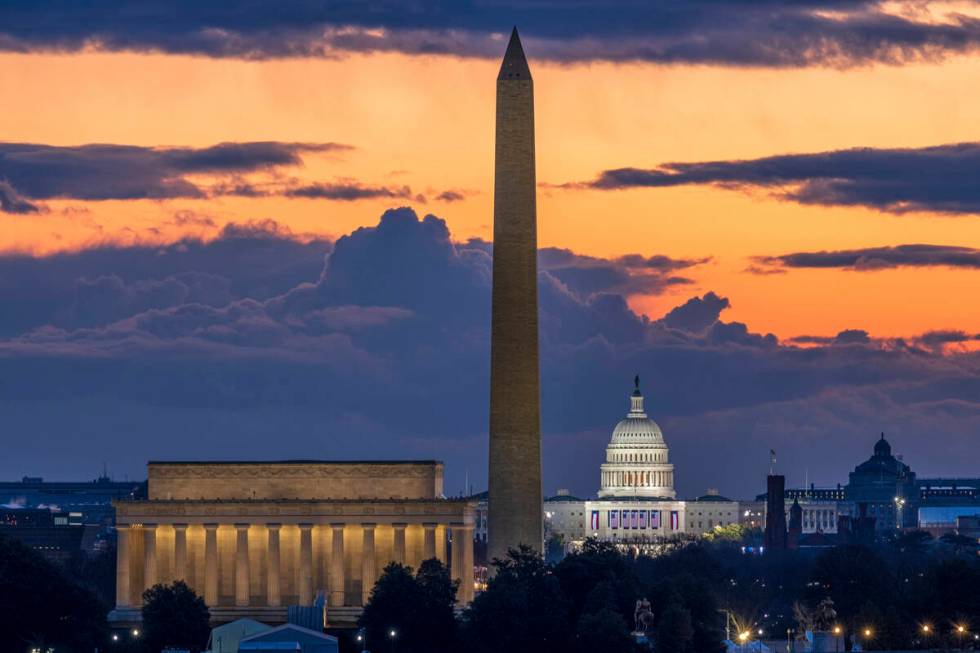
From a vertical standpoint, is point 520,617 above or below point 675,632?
above

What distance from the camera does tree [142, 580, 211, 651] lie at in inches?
6521

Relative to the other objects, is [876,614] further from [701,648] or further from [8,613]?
[8,613]

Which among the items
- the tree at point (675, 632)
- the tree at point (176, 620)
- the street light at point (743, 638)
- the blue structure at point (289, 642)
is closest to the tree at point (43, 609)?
the tree at point (176, 620)

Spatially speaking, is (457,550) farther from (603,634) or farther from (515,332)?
(603,634)

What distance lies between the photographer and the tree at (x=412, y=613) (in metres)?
164

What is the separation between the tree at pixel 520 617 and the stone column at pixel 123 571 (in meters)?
28.9

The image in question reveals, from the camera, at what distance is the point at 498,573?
17275 cm

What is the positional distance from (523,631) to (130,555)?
128 feet

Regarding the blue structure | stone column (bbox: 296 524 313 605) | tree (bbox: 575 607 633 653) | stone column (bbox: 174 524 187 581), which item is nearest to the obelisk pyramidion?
stone column (bbox: 296 524 313 605)

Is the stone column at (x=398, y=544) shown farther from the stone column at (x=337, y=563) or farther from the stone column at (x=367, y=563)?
the stone column at (x=337, y=563)

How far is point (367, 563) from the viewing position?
622 ft

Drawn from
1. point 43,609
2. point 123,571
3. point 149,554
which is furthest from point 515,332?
point 43,609

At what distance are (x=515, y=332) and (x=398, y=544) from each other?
19313 millimetres

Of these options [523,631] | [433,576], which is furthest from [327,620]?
[523,631]
